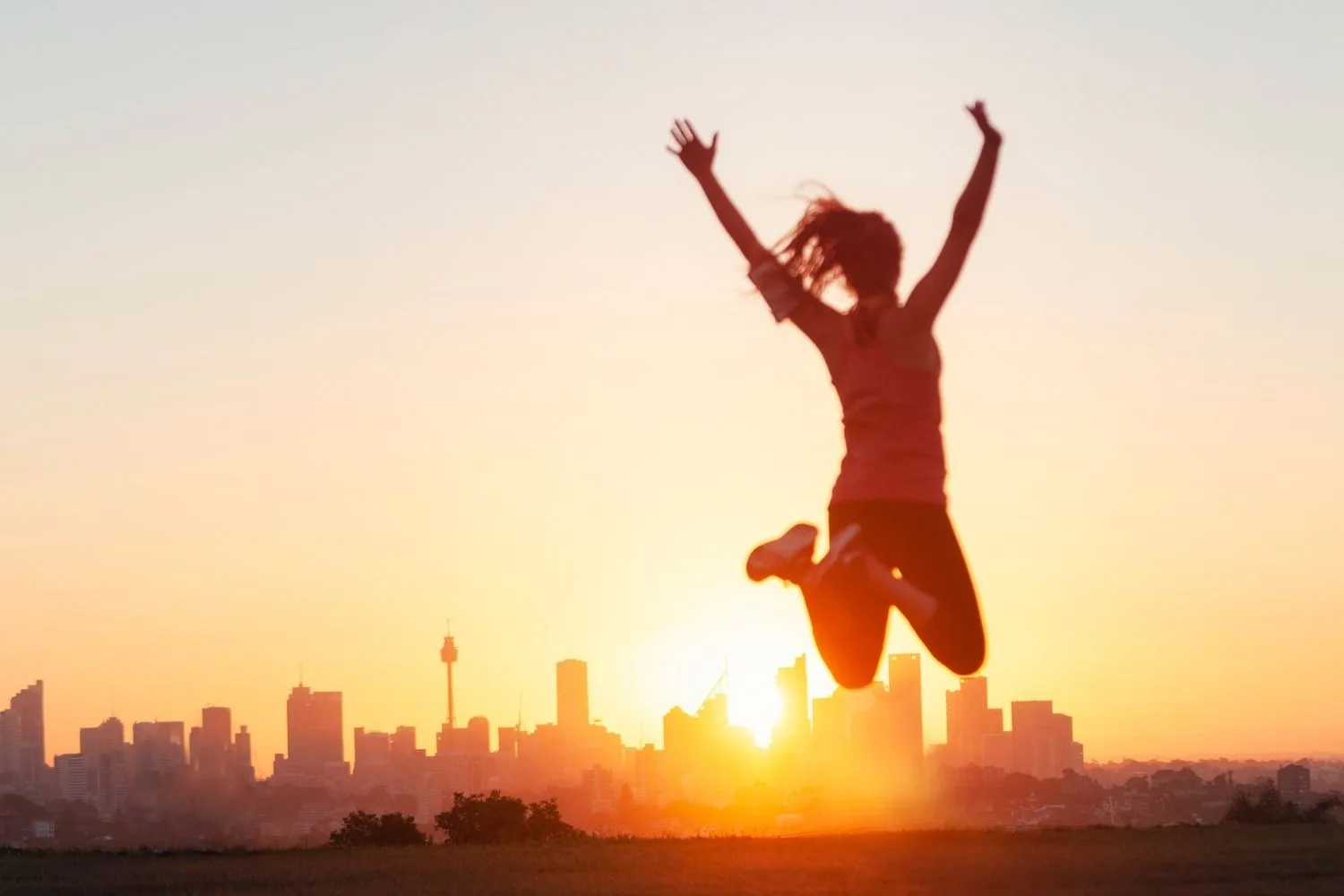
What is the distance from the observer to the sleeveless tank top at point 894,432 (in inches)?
433

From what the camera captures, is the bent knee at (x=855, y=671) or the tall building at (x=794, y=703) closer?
the bent knee at (x=855, y=671)

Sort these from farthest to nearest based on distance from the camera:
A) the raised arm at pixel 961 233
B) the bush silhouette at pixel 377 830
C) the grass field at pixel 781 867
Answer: the bush silhouette at pixel 377 830 → the grass field at pixel 781 867 → the raised arm at pixel 961 233

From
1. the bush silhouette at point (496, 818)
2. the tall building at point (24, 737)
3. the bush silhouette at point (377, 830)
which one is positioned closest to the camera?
the bush silhouette at point (377, 830)

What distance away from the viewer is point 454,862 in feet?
64.8

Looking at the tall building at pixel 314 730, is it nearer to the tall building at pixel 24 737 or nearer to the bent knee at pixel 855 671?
the tall building at pixel 24 737

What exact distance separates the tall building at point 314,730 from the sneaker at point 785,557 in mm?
126576

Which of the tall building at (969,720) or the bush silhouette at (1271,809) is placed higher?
the tall building at (969,720)

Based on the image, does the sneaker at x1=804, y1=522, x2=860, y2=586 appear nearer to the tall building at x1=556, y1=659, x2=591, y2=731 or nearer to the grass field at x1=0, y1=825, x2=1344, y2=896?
the grass field at x1=0, y1=825, x2=1344, y2=896

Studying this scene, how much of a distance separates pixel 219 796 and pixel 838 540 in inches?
2480

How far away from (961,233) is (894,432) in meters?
1.19

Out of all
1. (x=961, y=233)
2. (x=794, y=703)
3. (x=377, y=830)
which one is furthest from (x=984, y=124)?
(x=377, y=830)

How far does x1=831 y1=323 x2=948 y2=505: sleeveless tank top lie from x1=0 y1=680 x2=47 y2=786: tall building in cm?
12982

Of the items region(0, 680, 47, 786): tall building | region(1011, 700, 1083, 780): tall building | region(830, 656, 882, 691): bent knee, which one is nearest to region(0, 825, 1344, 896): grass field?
region(830, 656, 882, 691): bent knee

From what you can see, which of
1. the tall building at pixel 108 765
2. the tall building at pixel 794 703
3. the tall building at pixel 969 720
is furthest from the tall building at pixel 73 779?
the tall building at pixel 794 703
